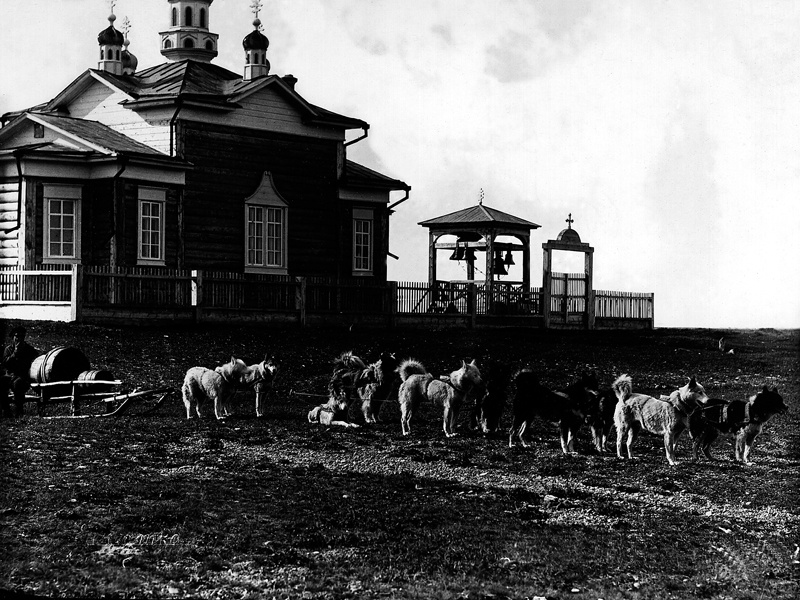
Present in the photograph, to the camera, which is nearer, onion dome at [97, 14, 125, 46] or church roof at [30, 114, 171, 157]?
church roof at [30, 114, 171, 157]

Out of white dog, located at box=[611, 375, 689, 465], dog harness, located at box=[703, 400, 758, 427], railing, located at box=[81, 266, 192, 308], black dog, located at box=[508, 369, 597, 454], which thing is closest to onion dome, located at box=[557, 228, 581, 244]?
railing, located at box=[81, 266, 192, 308]

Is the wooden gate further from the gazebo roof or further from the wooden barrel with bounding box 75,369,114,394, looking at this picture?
the wooden barrel with bounding box 75,369,114,394

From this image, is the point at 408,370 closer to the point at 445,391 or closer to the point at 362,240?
the point at 445,391

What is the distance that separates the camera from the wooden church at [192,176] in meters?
34.1

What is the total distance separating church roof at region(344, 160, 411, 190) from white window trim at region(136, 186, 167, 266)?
6.38 metres

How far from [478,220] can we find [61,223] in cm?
1426

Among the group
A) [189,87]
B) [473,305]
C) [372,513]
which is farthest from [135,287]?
[372,513]

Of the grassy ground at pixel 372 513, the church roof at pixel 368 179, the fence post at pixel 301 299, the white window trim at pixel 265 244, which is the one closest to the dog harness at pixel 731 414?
the grassy ground at pixel 372 513

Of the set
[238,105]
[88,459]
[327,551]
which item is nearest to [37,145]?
[238,105]

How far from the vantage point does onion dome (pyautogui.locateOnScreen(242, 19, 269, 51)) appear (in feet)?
138

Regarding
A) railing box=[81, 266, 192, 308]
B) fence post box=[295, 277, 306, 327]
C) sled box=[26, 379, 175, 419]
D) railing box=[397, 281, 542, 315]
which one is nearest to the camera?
sled box=[26, 379, 175, 419]

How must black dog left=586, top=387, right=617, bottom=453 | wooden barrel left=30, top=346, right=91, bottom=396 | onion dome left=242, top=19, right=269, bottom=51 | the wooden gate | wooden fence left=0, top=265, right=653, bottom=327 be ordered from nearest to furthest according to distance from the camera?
black dog left=586, top=387, right=617, bottom=453
wooden barrel left=30, top=346, right=91, bottom=396
wooden fence left=0, top=265, right=653, bottom=327
onion dome left=242, top=19, right=269, bottom=51
the wooden gate

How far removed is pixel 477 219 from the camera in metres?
43.0

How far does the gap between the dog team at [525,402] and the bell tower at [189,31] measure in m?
23.2
